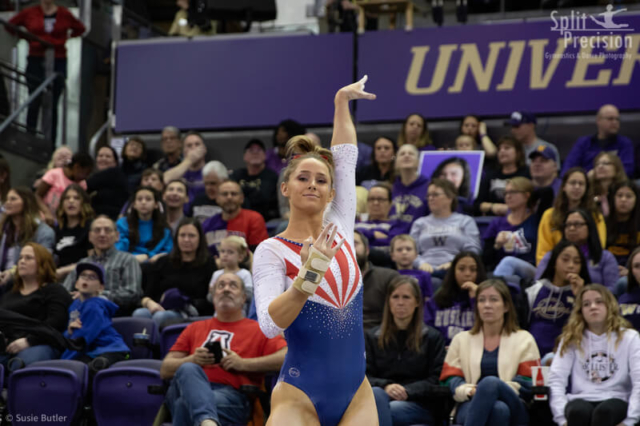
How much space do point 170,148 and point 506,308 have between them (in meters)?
5.27

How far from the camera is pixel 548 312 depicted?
6.84m

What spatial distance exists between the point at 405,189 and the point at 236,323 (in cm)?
311

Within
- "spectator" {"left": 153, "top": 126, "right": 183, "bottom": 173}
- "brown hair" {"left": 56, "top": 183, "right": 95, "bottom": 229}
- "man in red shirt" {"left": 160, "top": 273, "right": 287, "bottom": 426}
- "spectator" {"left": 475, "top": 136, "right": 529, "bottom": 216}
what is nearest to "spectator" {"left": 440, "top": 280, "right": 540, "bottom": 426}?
"man in red shirt" {"left": 160, "top": 273, "right": 287, "bottom": 426}

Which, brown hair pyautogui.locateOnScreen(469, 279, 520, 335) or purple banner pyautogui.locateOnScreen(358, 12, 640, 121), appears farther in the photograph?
purple banner pyautogui.locateOnScreen(358, 12, 640, 121)

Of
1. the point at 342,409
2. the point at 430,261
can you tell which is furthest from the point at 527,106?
the point at 342,409

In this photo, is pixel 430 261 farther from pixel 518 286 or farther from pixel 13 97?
pixel 13 97

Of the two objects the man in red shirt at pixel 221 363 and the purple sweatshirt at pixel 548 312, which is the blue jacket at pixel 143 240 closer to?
the man in red shirt at pixel 221 363

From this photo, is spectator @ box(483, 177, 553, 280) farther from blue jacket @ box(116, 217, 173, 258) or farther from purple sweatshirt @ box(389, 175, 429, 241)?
blue jacket @ box(116, 217, 173, 258)

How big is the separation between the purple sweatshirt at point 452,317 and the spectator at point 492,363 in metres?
0.44

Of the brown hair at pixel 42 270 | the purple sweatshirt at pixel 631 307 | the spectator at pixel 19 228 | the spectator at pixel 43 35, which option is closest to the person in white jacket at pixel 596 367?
the purple sweatshirt at pixel 631 307

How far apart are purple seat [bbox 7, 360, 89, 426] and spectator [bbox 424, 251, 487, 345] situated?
2565mm

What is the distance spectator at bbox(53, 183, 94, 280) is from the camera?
867 centimetres

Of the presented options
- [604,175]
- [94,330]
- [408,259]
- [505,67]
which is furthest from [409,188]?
[94,330]

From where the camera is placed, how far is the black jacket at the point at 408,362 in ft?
21.2
